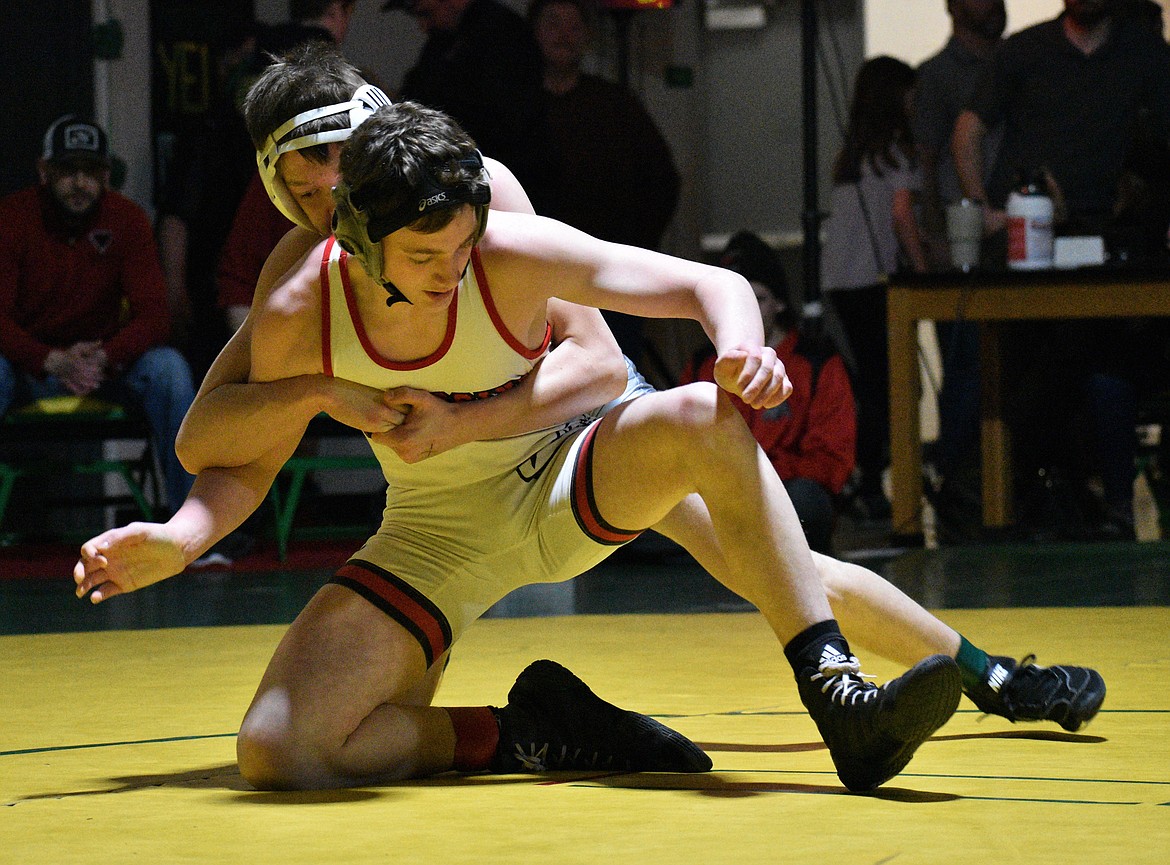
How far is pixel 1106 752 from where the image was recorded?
2.38 meters

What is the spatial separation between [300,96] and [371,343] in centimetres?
36

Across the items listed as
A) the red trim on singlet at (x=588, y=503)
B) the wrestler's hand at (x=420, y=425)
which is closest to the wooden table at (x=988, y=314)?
the red trim on singlet at (x=588, y=503)

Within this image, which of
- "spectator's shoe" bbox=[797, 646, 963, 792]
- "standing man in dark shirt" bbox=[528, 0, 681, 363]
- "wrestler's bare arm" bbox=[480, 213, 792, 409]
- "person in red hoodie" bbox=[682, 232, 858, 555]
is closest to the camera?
"spectator's shoe" bbox=[797, 646, 963, 792]

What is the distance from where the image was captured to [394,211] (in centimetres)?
213

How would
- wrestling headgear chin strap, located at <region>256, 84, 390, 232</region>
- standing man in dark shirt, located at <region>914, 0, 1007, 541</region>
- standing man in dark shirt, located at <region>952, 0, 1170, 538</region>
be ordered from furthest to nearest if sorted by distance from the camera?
standing man in dark shirt, located at <region>914, 0, 1007, 541</region>, standing man in dark shirt, located at <region>952, 0, 1170, 538</region>, wrestling headgear chin strap, located at <region>256, 84, 390, 232</region>

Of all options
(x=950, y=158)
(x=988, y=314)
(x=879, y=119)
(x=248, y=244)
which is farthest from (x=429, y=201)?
(x=879, y=119)

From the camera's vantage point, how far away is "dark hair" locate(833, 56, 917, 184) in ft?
21.2

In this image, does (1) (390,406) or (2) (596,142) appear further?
(2) (596,142)

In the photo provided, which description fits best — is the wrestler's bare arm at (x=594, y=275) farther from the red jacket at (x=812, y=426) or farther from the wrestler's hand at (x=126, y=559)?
the red jacket at (x=812, y=426)

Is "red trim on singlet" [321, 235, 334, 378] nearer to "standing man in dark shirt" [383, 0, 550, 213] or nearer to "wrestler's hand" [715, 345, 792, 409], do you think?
"wrestler's hand" [715, 345, 792, 409]

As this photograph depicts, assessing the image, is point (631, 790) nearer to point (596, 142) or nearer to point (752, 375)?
point (752, 375)

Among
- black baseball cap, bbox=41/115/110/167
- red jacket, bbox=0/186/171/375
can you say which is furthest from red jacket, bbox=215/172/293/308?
black baseball cap, bbox=41/115/110/167

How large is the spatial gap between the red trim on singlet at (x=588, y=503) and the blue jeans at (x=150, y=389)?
3.37 meters

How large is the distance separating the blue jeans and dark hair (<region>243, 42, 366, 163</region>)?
3185mm
